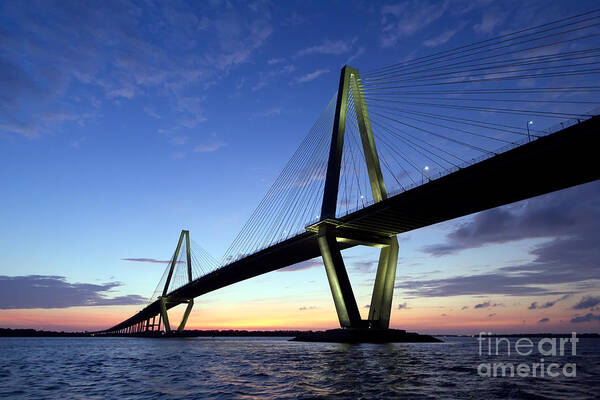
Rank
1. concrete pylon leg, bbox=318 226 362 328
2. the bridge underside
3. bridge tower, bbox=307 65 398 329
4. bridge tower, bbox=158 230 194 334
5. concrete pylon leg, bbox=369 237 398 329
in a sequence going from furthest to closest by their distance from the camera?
bridge tower, bbox=158 230 194 334
concrete pylon leg, bbox=369 237 398 329
bridge tower, bbox=307 65 398 329
concrete pylon leg, bbox=318 226 362 328
the bridge underside

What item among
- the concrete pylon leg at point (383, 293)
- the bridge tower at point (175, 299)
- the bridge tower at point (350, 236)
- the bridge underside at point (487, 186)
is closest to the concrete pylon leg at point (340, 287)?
the bridge tower at point (350, 236)

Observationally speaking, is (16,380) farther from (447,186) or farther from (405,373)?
(447,186)

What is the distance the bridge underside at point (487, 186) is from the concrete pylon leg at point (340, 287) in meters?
2.30

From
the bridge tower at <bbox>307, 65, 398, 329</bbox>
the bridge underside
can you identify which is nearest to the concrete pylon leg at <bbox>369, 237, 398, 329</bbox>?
the bridge tower at <bbox>307, 65, 398, 329</bbox>

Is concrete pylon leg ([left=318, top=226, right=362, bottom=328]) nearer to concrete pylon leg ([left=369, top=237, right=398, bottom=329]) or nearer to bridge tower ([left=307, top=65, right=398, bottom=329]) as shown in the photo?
bridge tower ([left=307, top=65, right=398, bottom=329])

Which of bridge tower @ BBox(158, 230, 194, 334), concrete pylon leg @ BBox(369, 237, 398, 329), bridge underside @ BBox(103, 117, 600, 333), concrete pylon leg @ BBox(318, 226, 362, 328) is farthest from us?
bridge tower @ BBox(158, 230, 194, 334)

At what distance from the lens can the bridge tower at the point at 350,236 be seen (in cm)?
3400

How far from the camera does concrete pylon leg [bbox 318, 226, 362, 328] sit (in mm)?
33500

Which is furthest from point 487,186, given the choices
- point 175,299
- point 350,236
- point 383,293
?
point 175,299

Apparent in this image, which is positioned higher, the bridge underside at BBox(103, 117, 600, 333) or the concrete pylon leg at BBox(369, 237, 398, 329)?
the bridge underside at BBox(103, 117, 600, 333)

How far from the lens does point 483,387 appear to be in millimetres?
11117

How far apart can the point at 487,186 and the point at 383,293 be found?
13.9 meters

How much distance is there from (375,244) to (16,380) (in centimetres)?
3104

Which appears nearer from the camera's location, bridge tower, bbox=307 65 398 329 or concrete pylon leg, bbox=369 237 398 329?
bridge tower, bbox=307 65 398 329
